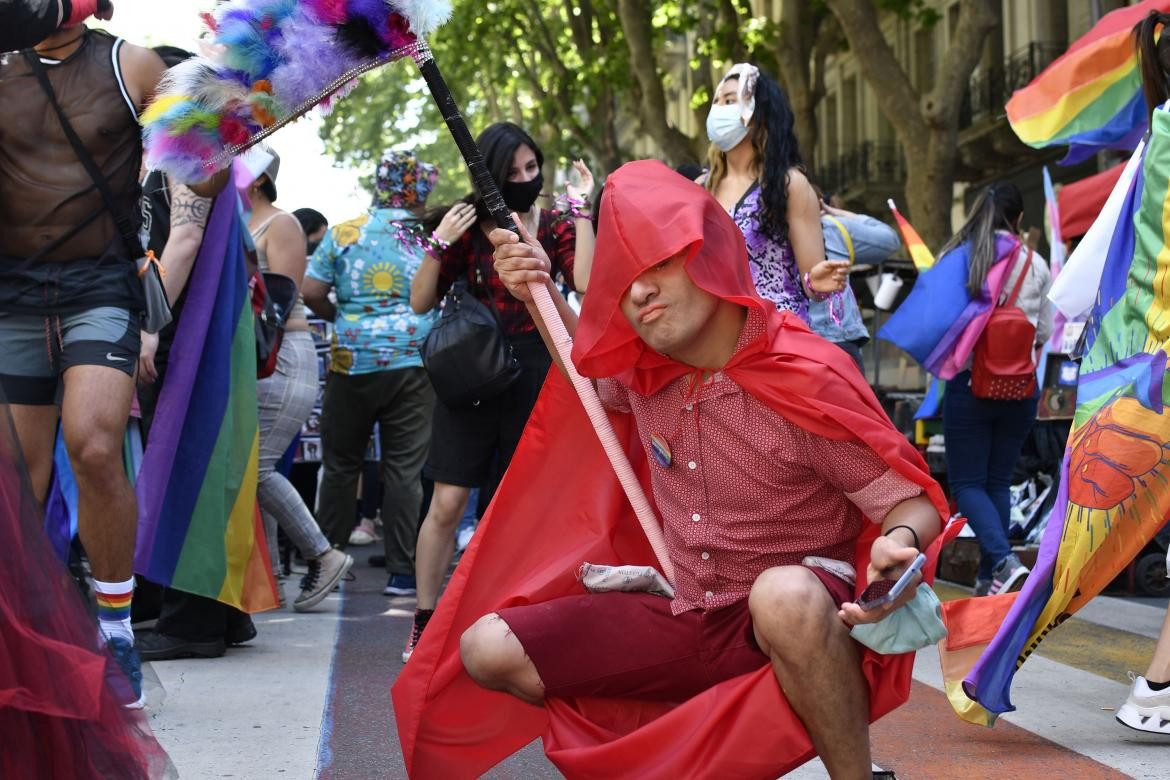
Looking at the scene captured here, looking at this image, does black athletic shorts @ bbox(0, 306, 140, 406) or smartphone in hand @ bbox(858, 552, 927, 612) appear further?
black athletic shorts @ bbox(0, 306, 140, 406)

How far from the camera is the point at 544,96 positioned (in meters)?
33.7

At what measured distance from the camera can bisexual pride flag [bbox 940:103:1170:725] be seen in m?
4.42

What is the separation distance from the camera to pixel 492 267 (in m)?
6.00

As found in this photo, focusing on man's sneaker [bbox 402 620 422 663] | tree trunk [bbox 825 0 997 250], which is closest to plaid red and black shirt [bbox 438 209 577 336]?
man's sneaker [bbox 402 620 422 663]

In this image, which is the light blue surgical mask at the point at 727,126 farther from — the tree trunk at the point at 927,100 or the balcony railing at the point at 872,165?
the balcony railing at the point at 872,165

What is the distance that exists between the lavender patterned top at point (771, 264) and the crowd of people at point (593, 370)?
1 centimetres

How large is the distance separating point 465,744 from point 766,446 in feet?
3.38

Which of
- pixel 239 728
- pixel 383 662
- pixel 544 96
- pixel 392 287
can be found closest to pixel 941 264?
pixel 392 287

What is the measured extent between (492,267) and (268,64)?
2363mm

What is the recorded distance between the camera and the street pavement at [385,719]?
4355mm

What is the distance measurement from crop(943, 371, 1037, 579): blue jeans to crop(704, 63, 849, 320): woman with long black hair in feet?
8.21

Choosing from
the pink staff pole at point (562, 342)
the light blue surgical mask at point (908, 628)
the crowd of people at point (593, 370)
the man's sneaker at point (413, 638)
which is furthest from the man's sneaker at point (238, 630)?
the light blue surgical mask at point (908, 628)

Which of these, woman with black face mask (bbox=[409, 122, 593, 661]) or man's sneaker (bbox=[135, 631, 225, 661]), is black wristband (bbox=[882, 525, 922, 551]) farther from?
man's sneaker (bbox=[135, 631, 225, 661])

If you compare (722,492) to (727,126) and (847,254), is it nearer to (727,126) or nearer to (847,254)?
(727,126)
